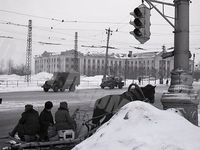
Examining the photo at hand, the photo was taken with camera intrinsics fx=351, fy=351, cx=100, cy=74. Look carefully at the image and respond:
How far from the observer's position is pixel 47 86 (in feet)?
128

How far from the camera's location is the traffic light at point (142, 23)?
854 centimetres

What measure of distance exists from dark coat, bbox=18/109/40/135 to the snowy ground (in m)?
2.76

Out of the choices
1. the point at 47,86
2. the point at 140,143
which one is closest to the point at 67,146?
the point at 140,143

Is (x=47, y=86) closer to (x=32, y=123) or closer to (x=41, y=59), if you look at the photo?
(x=32, y=123)

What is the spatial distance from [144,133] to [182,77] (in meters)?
3.16

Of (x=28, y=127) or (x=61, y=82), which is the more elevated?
(x=61, y=82)


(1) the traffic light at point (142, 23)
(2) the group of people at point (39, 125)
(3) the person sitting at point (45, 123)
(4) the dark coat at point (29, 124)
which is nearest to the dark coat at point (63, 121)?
(2) the group of people at point (39, 125)

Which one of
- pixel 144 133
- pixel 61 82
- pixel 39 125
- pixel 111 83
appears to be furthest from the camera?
pixel 111 83

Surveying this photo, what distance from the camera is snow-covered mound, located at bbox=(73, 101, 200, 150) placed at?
16.7 ft

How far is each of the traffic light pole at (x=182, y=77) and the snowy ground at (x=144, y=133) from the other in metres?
1.75

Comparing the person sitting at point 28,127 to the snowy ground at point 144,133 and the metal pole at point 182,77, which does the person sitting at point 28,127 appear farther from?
the metal pole at point 182,77

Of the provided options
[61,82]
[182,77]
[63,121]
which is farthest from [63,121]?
[61,82]

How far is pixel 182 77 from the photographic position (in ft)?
26.8

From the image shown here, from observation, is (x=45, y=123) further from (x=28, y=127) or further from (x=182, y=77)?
(x=182, y=77)
